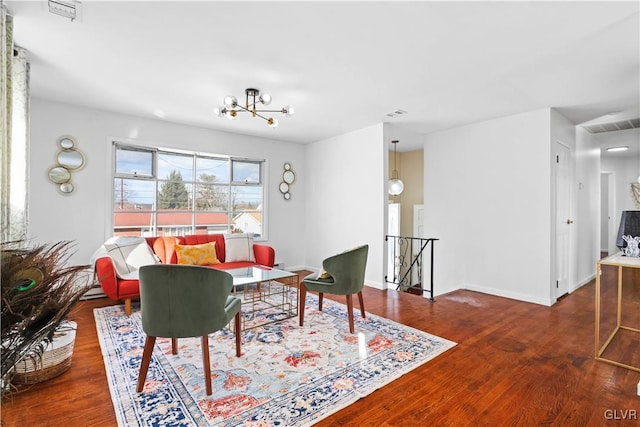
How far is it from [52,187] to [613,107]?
7.18m

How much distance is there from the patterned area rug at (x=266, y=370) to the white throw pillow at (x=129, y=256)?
59cm

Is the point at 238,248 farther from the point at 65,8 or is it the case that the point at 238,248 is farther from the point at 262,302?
the point at 65,8

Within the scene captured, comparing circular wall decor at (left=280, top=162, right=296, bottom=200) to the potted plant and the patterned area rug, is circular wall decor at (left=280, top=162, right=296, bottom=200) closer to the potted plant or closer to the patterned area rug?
the patterned area rug

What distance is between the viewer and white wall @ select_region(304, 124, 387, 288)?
491cm

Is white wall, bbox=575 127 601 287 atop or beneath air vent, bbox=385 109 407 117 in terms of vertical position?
beneath

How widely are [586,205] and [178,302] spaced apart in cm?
632

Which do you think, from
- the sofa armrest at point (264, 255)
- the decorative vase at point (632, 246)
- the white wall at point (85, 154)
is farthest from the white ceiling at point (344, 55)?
the sofa armrest at point (264, 255)

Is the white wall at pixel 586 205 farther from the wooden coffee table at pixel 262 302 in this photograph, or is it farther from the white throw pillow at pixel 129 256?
the white throw pillow at pixel 129 256

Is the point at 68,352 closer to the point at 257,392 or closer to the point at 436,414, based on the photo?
the point at 257,392

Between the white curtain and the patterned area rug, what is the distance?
50.8 inches

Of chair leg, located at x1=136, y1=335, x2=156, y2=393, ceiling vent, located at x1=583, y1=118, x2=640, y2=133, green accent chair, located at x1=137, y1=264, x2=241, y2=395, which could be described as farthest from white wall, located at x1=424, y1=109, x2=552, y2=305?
chair leg, located at x1=136, y1=335, x2=156, y2=393

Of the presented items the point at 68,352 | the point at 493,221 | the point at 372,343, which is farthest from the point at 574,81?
the point at 68,352

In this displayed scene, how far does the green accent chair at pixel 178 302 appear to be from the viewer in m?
2.02

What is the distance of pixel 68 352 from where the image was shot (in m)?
2.34
